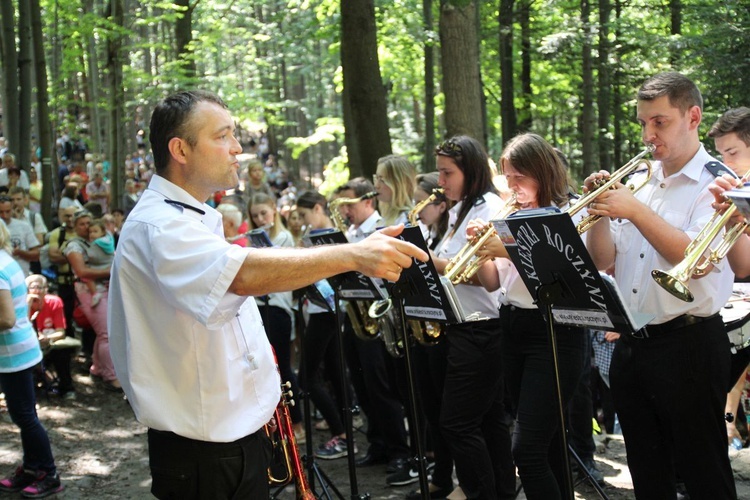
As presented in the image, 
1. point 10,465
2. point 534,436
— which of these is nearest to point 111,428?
point 10,465

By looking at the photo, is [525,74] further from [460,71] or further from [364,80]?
[364,80]

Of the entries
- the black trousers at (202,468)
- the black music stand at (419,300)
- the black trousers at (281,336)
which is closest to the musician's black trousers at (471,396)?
the black music stand at (419,300)

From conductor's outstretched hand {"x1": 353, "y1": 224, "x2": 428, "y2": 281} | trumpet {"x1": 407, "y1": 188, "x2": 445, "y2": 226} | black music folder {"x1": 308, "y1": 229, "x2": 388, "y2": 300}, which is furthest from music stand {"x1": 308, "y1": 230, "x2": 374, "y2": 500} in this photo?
conductor's outstretched hand {"x1": 353, "y1": 224, "x2": 428, "y2": 281}

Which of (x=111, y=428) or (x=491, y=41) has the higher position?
(x=491, y=41)

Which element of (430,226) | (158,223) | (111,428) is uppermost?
(158,223)

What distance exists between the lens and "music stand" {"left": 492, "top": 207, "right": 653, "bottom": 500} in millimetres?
3389

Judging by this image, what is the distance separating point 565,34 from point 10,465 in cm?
1035

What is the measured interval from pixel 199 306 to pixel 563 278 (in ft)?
5.22

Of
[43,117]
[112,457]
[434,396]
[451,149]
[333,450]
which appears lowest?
[112,457]

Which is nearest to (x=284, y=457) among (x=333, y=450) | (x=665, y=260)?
(x=665, y=260)

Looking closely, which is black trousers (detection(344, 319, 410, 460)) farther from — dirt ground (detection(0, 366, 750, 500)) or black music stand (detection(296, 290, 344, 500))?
black music stand (detection(296, 290, 344, 500))

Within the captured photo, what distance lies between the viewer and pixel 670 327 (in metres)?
3.90

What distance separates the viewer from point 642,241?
13.5ft

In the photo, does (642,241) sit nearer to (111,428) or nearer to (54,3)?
(111,428)
